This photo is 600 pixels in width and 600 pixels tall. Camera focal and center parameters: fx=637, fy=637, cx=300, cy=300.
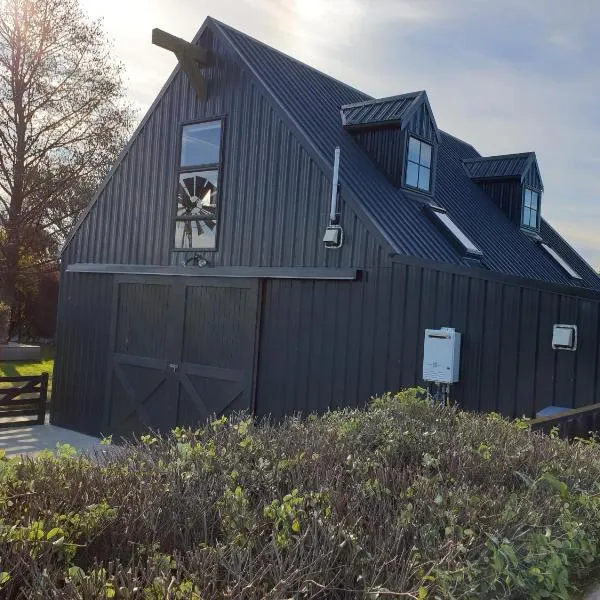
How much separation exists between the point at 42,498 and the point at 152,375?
8757 mm

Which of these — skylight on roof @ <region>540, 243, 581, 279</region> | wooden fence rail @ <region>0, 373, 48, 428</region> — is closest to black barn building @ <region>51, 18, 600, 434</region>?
wooden fence rail @ <region>0, 373, 48, 428</region>

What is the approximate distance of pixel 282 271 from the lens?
977cm

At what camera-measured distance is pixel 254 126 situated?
10.4m

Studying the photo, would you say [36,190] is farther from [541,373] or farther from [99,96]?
[541,373]

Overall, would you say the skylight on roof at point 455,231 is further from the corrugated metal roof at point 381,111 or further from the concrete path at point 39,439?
the concrete path at point 39,439

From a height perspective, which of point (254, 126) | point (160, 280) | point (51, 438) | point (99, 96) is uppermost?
point (99, 96)

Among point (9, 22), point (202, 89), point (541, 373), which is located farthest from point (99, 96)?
point (541, 373)

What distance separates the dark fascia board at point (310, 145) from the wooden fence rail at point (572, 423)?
3147 mm

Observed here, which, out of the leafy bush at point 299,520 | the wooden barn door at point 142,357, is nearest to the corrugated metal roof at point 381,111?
the wooden barn door at point 142,357

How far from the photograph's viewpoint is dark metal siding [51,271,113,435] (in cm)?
1261

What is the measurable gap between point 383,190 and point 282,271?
219 centimetres

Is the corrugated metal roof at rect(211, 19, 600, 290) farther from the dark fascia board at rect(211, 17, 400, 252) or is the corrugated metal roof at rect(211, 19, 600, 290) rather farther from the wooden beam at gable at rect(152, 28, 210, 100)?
the wooden beam at gable at rect(152, 28, 210, 100)

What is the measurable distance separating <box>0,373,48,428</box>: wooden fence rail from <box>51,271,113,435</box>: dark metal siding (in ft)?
0.84

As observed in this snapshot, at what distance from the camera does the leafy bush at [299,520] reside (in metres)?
2.35
